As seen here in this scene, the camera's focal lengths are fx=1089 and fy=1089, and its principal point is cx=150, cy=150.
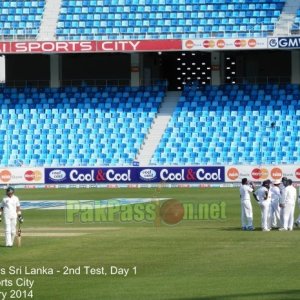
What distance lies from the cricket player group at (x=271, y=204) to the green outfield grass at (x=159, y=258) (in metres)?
0.47

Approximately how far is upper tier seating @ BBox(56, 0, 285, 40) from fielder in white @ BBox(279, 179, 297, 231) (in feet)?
90.1

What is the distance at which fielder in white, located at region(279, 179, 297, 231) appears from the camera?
31656 mm

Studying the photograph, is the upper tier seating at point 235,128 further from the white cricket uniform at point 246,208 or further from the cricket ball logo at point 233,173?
the white cricket uniform at point 246,208

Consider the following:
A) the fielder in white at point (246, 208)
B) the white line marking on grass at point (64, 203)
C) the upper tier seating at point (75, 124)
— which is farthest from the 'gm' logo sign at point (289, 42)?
the fielder in white at point (246, 208)

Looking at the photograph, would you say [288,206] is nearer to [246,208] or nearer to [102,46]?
[246,208]

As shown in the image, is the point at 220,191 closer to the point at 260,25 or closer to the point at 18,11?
the point at 260,25

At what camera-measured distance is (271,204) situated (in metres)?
31.8

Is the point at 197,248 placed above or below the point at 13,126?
below

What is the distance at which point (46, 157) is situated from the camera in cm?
5803

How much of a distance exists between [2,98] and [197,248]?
36723mm

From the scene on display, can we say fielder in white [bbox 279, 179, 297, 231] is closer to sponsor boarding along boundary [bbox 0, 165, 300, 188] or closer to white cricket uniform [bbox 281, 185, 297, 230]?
white cricket uniform [bbox 281, 185, 297, 230]

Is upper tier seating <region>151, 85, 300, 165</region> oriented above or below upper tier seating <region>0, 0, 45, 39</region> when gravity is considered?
below

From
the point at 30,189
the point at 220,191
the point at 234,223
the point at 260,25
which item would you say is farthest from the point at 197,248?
the point at 260,25

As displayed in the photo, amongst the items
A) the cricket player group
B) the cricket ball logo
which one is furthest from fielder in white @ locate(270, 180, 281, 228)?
the cricket ball logo
